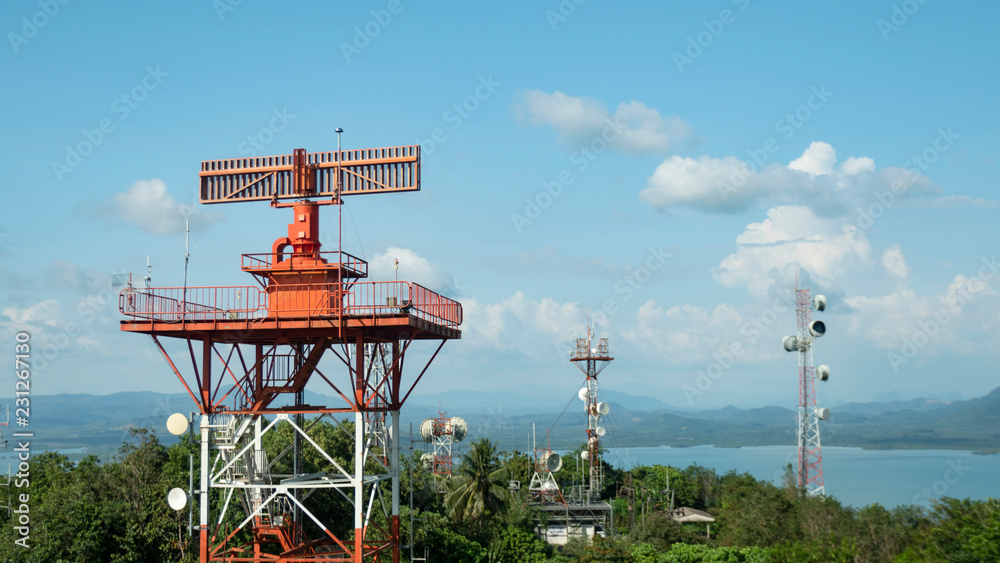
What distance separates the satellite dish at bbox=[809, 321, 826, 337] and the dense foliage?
32.9ft

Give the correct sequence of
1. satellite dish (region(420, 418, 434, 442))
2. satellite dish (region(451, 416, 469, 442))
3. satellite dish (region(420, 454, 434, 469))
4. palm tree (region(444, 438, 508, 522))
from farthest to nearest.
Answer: satellite dish (region(420, 418, 434, 442)), satellite dish (region(451, 416, 469, 442)), satellite dish (region(420, 454, 434, 469)), palm tree (region(444, 438, 508, 522))

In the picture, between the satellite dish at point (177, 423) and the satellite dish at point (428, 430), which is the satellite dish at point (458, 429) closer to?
the satellite dish at point (428, 430)

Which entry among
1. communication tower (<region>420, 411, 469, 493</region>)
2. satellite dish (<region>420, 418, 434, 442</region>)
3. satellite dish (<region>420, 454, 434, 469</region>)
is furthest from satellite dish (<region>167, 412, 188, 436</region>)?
satellite dish (<region>420, 418, 434, 442</region>)

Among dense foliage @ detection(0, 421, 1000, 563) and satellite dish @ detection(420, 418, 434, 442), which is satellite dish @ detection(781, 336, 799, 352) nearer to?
dense foliage @ detection(0, 421, 1000, 563)

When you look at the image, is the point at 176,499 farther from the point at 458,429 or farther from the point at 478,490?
the point at 458,429

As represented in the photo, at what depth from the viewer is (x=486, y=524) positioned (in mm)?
49375

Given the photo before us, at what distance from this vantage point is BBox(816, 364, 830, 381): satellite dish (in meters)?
55.7

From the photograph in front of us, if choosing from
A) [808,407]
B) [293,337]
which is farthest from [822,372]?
[293,337]

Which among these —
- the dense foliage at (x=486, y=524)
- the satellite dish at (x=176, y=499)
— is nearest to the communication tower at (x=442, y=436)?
the dense foliage at (x=486, y=524)

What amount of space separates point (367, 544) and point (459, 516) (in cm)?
1883

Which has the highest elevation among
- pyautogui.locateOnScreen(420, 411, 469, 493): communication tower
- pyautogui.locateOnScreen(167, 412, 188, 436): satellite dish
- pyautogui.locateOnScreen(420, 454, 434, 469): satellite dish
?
pyautogui.locateOnScreen(167, 412, 188, 436): satellite dish

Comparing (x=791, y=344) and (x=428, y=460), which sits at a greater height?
(x=791, y=344)

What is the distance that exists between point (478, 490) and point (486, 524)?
8.03 feet

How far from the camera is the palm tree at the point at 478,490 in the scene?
5094 centimetres
